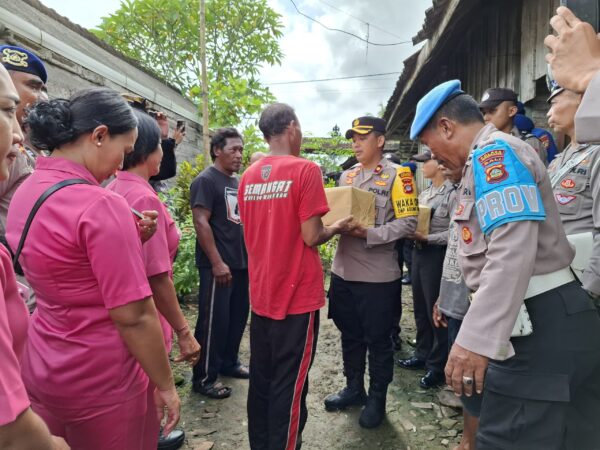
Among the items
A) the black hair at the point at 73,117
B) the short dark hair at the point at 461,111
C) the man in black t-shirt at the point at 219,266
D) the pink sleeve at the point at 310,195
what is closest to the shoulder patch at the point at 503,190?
the short dark hair at the point at 461,111

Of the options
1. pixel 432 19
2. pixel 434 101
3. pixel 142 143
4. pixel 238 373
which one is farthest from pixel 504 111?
pixel 238 373

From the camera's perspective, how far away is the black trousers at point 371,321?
275cm

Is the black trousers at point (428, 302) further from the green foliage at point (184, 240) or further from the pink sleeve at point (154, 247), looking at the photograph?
the green foliage at point (184, 240)

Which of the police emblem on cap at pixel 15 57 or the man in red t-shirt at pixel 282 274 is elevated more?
the police emblem on cap at pixel 15 57

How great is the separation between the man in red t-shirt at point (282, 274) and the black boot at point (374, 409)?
→ 666mm

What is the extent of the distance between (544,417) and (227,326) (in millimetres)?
2455

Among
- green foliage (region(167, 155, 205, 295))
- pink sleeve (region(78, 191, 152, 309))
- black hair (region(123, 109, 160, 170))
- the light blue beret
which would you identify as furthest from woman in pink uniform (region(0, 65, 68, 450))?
green foliage (region(167, 155, 205, 295))

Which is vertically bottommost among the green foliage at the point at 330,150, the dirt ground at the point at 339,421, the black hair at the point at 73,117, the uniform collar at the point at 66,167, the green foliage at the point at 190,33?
the dirt ground at the point at 339,421

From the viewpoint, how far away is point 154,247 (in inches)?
68.2

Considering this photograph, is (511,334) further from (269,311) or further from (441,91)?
(269,311)

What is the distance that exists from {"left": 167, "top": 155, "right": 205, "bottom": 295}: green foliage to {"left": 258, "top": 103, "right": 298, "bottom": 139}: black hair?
2.92m

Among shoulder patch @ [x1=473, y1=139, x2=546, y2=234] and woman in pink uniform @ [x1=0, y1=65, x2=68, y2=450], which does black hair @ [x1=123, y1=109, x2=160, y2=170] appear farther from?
shoulder patch @ [x1=473, y1=139, x2=546, y2=234]

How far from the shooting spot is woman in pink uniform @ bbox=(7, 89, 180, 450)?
120 cm

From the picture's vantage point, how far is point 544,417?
1317mm
